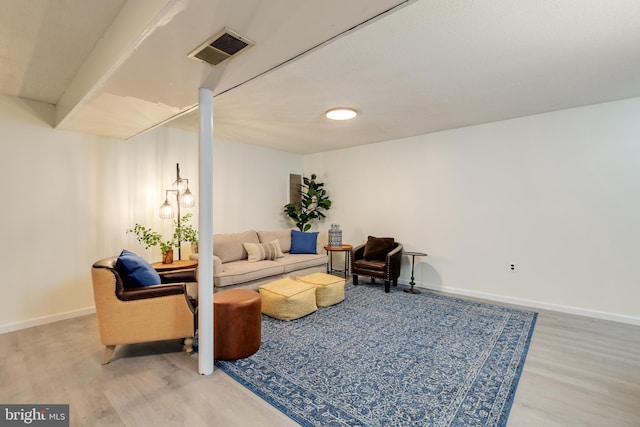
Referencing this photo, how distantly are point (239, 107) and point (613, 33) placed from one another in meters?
3.41

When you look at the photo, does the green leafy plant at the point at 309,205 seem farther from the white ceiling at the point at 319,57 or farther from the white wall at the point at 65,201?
the white ceiling at the point at 319,57

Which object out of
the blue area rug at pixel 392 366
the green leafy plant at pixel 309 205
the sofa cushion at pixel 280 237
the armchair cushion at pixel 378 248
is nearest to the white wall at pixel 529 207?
the armchair cushion at pixel 378 248

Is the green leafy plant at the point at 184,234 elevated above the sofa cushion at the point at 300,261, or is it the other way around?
the green leafy plant at the point at 184,234

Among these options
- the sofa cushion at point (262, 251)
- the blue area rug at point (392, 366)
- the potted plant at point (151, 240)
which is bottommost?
the blue area rug at point (392, 366)

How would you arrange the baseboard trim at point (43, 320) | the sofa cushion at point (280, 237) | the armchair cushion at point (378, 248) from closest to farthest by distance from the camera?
1. the baseboard trim at point (43, 320)
2. the armchair cushion at point (378, 248)
3. the sofa cushion at point (280, 237)

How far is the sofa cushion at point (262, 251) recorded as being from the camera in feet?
14.4

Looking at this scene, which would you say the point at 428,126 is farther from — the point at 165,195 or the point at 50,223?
the point at 50,223

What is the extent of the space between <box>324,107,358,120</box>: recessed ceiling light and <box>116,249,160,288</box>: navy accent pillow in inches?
105

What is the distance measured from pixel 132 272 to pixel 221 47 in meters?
1.98

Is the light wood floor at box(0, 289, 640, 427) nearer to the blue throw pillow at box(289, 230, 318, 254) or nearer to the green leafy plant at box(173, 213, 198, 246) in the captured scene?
the green leafy plant at box(173, 213, 198, 246)

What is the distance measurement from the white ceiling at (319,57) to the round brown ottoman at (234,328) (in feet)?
5.90

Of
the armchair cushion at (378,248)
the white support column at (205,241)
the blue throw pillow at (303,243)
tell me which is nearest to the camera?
the white support column at (205,241)

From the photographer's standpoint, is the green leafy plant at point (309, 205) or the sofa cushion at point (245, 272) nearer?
the sofa cushion at point (245, 272)

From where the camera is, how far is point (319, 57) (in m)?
2.31
